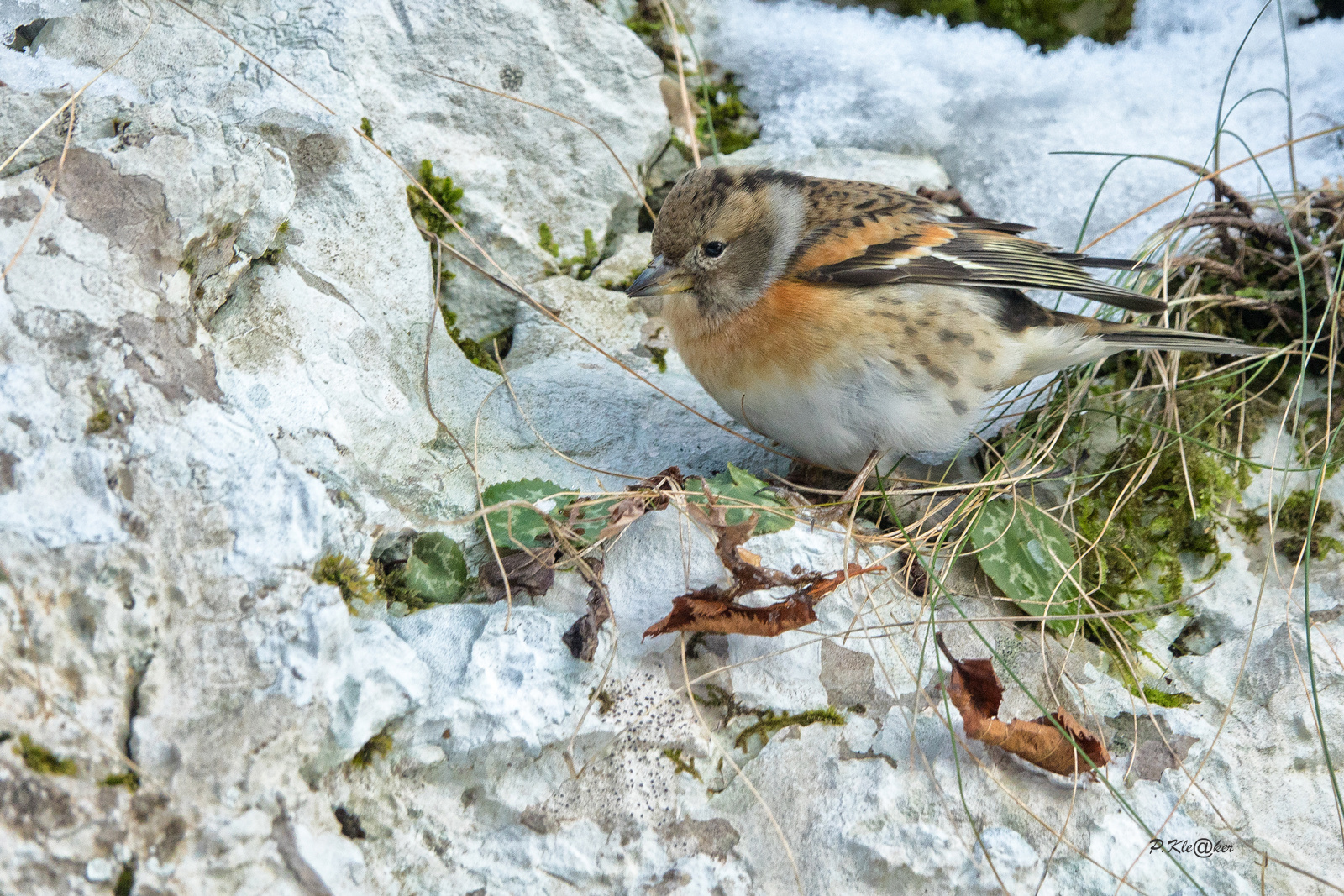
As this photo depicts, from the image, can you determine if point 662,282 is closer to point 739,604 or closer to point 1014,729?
point 739,604

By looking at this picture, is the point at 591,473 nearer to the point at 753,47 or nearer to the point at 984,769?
the point at 984,769

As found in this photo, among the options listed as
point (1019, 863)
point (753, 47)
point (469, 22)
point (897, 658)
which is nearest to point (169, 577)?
point (897, 658)

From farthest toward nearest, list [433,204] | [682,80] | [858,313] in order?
1. [682,80]
2. [433,204]
3. [858,313]

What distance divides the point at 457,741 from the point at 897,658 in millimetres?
1317

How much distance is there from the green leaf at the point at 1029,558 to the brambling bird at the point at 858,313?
375mm

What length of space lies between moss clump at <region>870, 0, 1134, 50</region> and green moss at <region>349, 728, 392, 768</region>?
4.99m

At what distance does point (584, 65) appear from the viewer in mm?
4707

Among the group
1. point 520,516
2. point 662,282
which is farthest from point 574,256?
point 520,516

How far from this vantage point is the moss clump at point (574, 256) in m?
4.45

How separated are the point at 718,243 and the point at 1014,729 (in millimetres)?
2063

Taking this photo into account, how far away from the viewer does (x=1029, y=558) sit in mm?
3398

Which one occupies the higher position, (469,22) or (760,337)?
(469,22)

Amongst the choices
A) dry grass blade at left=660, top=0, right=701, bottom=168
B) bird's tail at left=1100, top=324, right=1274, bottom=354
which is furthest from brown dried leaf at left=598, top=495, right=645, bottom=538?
dry grass blade at left=660, top=0, right=701, bottom=168

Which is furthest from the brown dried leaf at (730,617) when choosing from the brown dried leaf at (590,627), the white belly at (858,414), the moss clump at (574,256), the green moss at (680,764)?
the moss clump at (574,256)
